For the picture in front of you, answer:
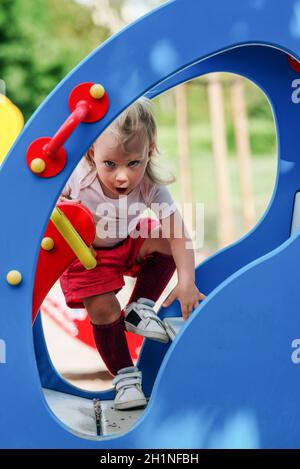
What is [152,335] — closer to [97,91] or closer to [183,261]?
[183,261]

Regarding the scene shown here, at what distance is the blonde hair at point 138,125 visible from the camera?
1853mm

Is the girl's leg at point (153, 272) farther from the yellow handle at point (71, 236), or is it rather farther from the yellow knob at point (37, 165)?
the yellow knob at point (37, 165)

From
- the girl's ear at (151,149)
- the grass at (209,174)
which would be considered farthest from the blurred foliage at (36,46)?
the girl's ear at (151,149)

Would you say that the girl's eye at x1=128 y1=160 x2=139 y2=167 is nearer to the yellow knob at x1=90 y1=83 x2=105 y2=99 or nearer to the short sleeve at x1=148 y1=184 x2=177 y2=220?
the short sleeve at x1=148 y1=184 x2=177 y2=220

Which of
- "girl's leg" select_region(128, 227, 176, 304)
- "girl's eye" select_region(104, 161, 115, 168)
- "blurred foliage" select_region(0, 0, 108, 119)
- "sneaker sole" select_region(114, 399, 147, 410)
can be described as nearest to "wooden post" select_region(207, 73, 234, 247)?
"girl's leg" select_region(128, 227, 176, 304)

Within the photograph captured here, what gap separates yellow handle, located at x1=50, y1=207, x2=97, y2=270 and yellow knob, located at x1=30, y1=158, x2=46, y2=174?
180mm

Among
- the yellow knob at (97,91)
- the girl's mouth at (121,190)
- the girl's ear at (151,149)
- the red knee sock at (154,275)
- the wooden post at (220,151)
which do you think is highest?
the wooden post at (220,151)

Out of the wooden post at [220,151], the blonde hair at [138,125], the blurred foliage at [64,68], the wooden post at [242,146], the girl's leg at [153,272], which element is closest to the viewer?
the blonde hair at [138,125]

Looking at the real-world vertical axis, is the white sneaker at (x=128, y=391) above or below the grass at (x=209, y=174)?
below

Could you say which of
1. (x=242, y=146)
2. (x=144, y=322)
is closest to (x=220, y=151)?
(x=242, y=146)

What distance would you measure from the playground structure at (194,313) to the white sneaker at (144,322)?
1.14ft

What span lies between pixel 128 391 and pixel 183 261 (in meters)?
0.36

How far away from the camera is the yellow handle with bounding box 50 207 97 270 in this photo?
→ 1.66 meters

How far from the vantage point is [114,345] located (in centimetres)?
203
